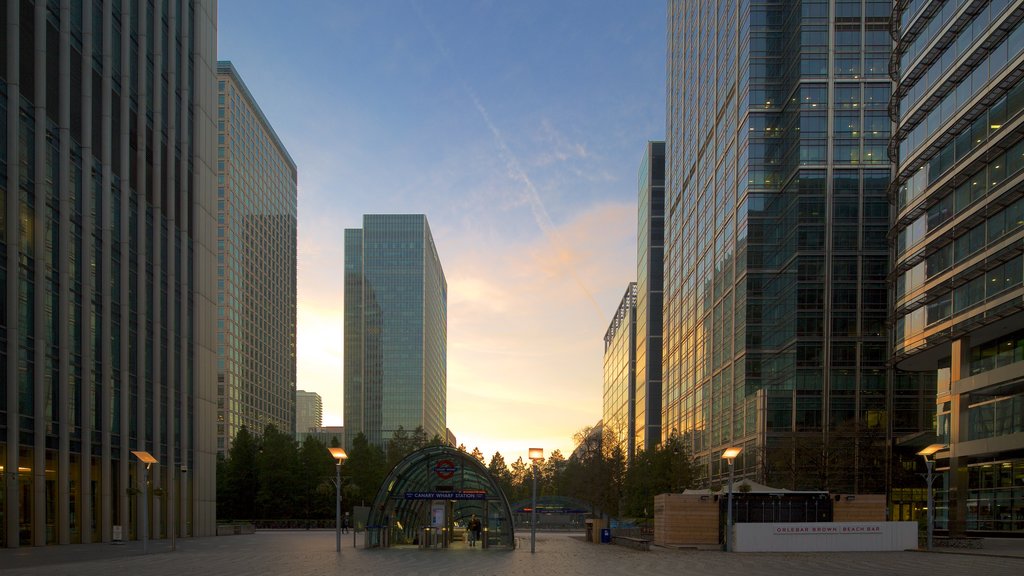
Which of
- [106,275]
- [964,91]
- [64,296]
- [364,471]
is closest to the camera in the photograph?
[64,296]

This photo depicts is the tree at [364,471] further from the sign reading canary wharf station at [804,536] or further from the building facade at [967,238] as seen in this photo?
the sign reading canary wharf station at [804,536]

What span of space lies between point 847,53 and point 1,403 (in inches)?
3248

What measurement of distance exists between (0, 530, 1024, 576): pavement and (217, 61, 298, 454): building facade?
110 meters

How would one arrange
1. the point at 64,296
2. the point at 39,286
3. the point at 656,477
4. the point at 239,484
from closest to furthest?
the point at 39,286 < the point at 64,296 < the point at 656,477 < the point at 239,484

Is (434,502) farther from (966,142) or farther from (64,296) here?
(966,142)

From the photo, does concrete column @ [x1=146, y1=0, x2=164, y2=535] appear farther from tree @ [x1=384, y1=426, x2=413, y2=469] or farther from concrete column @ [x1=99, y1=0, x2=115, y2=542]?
tree @ [x1=384, y1=426, x2=413, y2=469]

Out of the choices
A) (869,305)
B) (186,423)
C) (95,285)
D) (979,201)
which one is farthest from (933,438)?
(95,285)

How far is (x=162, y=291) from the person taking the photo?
180 ft

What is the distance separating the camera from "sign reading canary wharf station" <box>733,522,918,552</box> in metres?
37.6

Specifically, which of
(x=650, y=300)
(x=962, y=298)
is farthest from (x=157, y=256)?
(x=650, y=300)

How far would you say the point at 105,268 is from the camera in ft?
152

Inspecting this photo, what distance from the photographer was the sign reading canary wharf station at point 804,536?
3756cm

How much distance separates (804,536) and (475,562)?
1477 cm

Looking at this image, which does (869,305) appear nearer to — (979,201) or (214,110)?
(979,201)
